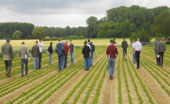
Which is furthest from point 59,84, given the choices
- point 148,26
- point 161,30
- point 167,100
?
point 148,26

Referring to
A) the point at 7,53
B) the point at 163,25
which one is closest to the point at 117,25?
the point at 163,25

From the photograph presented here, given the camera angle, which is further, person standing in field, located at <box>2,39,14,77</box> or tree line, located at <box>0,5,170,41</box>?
tree line, located at <box>0,5,170,41</box>

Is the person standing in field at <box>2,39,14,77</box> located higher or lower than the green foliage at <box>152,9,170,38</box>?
lower

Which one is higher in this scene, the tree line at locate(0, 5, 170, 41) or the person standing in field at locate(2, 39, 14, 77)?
the tree line at locate(0, 5, 170, 41)

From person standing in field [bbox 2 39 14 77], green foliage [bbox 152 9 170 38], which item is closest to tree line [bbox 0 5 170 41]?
green foliage [bbox 152 9 170 38]

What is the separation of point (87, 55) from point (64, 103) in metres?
8.41

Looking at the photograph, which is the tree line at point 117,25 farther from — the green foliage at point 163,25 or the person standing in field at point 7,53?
the person standing in field at point 7,53

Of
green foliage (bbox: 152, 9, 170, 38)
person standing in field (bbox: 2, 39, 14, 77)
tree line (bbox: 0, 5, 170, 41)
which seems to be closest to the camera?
person standing in field (bbox: 2, 39, 14, 77)

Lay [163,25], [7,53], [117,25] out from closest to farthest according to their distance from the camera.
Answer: [7,53]
[163,25]
[117,25]

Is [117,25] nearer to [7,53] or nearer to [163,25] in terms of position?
[163,25]

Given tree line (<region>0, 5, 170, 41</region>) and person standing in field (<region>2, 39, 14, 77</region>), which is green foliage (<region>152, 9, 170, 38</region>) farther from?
person standing in field (<region>2, 39, 14, 77</region>)

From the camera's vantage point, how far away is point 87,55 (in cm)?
1530

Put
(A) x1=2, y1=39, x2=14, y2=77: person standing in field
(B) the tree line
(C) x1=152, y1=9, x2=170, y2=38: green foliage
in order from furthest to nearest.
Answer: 1. (B) the tree line
2. (C) x1=152, y1=9, x2=170, y2=38: green foliage
3. (A) x1=2, y1=39, x2=14, y2=77: person standing in field

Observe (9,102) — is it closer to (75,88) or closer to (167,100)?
(75,88)
